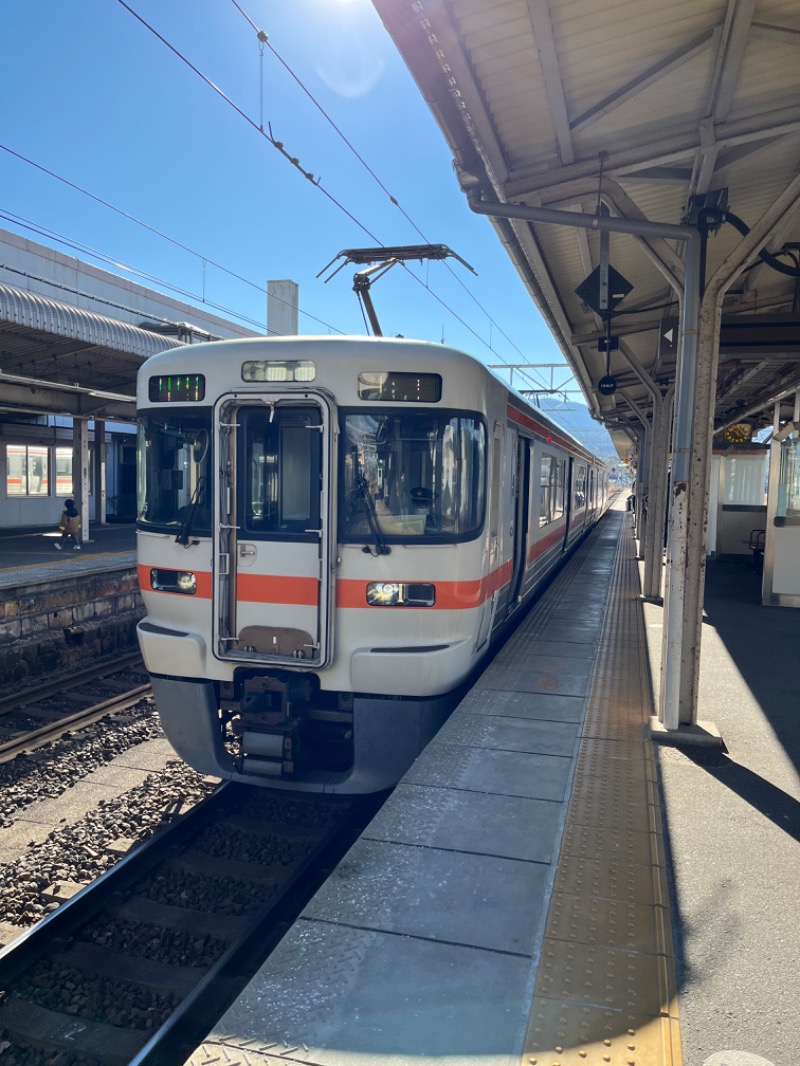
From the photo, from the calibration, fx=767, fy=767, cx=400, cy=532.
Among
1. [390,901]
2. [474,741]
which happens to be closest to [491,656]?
[474,741]

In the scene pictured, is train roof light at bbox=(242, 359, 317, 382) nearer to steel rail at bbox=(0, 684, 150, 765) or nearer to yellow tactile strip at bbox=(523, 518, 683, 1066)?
yellow tactile strip at bbox=(523, 518, 683, 1066)

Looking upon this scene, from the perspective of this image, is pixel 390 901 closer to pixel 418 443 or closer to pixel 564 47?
pixel 418 443

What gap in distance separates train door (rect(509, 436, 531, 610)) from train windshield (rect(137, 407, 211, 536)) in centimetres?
305

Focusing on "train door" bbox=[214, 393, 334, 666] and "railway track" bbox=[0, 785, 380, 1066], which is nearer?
"railway track" bbox=[0, 785, 380, 1066]

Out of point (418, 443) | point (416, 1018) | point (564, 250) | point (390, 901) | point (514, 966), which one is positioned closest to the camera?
point (416, 1018)

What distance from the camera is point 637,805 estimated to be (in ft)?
12.4

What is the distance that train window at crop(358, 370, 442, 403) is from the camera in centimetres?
448

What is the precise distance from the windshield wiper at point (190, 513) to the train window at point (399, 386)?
115 cm

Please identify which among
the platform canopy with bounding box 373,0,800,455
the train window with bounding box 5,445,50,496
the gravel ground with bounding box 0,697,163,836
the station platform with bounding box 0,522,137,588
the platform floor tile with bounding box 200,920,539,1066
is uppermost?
the platform canopy with bounding box 373,0,800,455

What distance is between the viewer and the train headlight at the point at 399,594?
4.52 metres

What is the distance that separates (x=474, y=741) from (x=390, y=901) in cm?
171

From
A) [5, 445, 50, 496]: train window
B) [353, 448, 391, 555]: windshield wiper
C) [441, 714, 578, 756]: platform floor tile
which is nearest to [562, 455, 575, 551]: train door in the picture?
[441, 714, 578, 756]: platform floor tile

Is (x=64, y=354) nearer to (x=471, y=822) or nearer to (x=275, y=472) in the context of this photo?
(x=275, y=472)

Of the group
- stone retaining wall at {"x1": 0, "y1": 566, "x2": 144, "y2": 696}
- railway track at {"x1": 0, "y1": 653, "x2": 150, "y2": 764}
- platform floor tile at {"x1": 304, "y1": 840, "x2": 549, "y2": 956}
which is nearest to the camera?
platform floor tile at {"x1": 304, "y1": 840, "x2": 549, "y2": 956}
